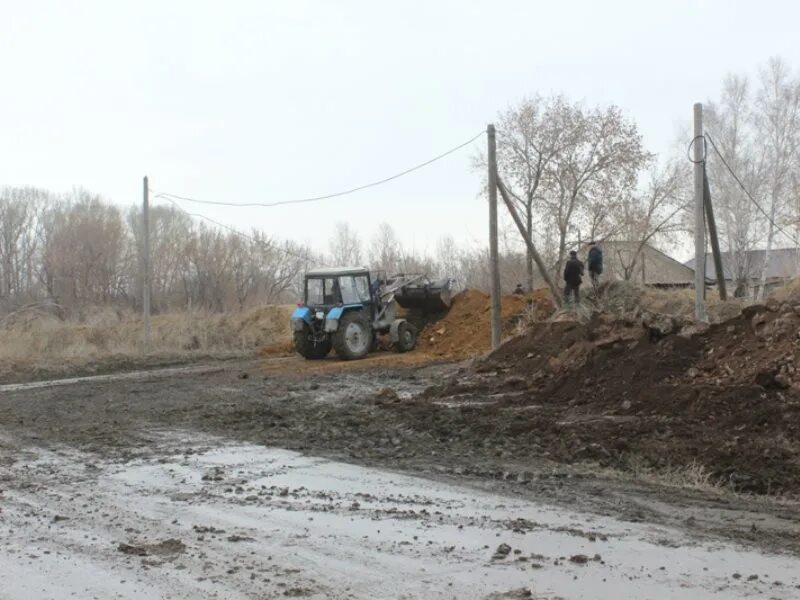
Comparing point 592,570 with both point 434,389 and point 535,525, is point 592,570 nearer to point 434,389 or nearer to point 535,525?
point 535,525

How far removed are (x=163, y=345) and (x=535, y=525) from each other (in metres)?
26.0

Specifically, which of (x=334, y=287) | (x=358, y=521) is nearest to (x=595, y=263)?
(x=334, y=287)

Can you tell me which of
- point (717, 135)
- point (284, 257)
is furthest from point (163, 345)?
point (717, 135)

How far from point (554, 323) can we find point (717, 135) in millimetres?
37511

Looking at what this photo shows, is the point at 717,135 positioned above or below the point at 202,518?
above

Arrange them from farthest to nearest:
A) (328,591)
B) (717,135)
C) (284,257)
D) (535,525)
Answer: (284,257)
(717,135)
(535,525)
(328,591)

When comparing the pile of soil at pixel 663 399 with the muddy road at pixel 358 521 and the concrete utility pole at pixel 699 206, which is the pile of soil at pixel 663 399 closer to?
the muddy road at pixel 358 521

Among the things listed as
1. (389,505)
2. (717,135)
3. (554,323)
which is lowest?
(389,505)

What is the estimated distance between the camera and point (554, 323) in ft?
51.9

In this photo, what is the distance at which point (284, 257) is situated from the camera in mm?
52156

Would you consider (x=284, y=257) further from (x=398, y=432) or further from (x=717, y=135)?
(x=398, y=432)

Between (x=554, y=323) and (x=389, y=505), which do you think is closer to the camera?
(x=389, y=505)

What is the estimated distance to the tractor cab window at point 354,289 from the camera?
23.2 m

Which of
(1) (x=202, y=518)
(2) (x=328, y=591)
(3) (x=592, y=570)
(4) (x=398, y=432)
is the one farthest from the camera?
(4) (x=398, y=432)
